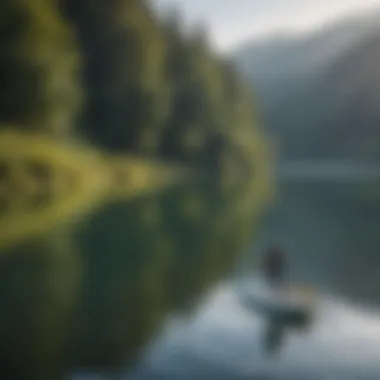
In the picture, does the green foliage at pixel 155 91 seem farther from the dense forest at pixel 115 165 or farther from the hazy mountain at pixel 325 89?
the hazy mountain at pixel 325 89

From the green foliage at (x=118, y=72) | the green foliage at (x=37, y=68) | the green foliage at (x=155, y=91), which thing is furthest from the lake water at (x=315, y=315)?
the green foliage at (x=37, y=68)

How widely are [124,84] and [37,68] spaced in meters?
0.68

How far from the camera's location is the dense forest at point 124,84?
3.97 meters

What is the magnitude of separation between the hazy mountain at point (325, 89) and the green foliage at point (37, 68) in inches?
47.8

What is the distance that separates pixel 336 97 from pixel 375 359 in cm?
127

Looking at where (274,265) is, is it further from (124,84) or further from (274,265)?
(124,84)

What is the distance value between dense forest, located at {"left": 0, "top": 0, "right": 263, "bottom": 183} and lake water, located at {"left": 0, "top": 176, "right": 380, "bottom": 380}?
296mm

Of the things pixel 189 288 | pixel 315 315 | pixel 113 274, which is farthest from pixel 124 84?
pixel 315 315

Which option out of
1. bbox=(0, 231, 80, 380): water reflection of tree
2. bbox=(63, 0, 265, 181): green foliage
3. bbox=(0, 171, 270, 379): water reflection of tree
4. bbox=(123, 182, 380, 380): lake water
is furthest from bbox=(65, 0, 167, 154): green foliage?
bbox=(123, 182, 380, 380): lake water

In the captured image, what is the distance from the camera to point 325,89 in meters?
3.77

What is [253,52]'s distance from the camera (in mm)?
3689

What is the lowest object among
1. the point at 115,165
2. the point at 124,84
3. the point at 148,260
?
the point at 148,260

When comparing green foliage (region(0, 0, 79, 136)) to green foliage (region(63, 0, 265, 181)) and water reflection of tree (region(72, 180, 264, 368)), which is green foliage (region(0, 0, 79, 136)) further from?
water reflection of tree (region(72, 180, 264, 368))

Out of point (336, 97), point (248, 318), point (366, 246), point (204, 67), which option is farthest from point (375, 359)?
point (204, 67)
